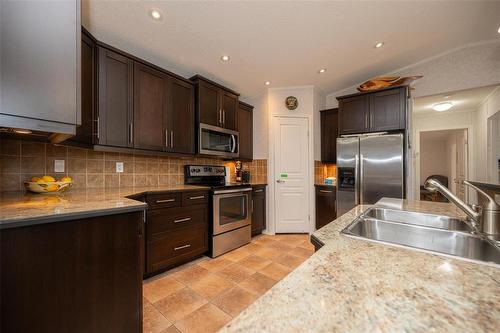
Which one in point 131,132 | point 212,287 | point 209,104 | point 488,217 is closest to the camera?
point 488,217

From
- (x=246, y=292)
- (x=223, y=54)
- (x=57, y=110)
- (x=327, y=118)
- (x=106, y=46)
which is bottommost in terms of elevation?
(x=246, y=292)

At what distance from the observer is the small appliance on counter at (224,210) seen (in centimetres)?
252

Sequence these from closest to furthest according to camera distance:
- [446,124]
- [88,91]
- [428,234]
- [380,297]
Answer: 1. [380,297]
2. [428,234]
3. [88,91]
4. [446,124]

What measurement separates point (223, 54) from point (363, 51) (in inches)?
67.5

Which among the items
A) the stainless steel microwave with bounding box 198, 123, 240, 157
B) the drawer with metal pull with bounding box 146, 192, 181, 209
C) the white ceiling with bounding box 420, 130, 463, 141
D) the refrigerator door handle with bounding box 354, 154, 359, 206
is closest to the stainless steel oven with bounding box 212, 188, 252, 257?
the drawer with metal pull with bounding box 146, 192, 181, 209

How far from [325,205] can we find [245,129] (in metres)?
1.88

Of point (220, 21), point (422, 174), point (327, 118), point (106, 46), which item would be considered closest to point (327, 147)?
point (327, 118)

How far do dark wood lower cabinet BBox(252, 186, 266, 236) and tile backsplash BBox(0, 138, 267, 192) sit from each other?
106 cm

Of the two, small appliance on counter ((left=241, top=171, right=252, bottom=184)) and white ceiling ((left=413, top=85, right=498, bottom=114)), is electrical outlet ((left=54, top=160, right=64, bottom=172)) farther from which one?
white ceiling ((left=413, top=85, right=498, bottom=114))

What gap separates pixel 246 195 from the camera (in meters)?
2.99

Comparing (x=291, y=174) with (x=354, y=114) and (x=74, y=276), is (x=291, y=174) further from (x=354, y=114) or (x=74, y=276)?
(x=74, y=276)

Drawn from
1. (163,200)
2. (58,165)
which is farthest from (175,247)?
(58,165)

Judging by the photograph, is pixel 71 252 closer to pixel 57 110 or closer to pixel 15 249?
pixel 15 249

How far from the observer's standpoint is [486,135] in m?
3.42
